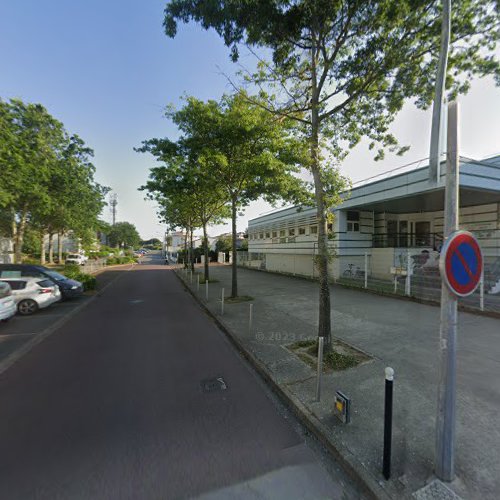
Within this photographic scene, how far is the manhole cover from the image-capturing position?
4211mm

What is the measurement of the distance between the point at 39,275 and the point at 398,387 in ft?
42.2

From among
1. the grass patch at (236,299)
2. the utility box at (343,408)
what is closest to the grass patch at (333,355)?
the utility box at (343,408)

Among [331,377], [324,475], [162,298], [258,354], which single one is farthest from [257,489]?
[162,298]

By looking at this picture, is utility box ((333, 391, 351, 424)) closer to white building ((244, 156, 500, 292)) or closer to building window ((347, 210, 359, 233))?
white building ((244, 156, 500, 292))

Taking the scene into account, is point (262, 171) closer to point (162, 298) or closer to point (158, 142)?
point (158, 142)

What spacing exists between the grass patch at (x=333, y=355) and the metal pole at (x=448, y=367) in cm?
232

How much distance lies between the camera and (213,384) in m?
4.38

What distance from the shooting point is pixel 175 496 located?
2.32m

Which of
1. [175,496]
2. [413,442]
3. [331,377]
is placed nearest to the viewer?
[175,496]

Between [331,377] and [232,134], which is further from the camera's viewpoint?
[232,134]

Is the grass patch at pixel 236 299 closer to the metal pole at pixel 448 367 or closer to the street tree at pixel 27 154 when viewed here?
the metal pole at pixel 448 367

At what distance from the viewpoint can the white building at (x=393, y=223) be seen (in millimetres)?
11328

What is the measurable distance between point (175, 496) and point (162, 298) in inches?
428

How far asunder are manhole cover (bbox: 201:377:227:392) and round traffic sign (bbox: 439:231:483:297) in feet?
11.9
